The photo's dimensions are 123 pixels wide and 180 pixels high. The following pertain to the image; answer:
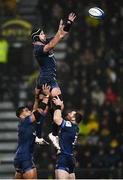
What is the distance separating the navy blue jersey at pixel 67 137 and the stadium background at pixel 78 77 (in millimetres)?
5722

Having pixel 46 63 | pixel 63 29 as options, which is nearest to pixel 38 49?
pixel 46 63

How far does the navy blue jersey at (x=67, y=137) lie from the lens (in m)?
21.0

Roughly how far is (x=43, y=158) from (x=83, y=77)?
3464mm

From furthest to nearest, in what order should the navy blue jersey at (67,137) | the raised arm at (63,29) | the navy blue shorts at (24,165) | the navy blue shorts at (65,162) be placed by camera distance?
the navy blue shorts at (24,165)
the navy blue jersey at (67,137)
the navy blue shorts at (65,162)
the raised arm at (63,29)

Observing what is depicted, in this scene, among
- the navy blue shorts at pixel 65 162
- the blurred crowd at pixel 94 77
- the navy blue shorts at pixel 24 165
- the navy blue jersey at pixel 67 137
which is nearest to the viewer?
the navy blue shorts at pixel 65 162

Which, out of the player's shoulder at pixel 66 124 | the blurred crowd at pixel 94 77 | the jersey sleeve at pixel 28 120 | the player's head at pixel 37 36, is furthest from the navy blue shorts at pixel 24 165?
the blurred crowd at pixel 94 77

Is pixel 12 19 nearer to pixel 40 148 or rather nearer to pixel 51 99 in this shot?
pixel 40 148

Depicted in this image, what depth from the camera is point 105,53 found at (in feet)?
99.9

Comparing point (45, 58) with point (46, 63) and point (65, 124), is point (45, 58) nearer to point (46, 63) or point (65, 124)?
point (46, 63)

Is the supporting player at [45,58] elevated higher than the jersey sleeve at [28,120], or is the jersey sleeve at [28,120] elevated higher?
the supporting player at [45,58]

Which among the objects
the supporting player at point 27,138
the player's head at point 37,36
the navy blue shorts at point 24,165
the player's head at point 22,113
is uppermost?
the player's head at point 37,36

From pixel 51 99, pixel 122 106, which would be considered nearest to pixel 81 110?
pixel 122 106

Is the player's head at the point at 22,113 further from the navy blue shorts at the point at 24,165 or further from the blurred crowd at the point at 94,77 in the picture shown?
the blurred crowd at the point at 94,77

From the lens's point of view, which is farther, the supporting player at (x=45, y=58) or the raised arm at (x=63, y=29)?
the supporting player at (x=45, y=58)
